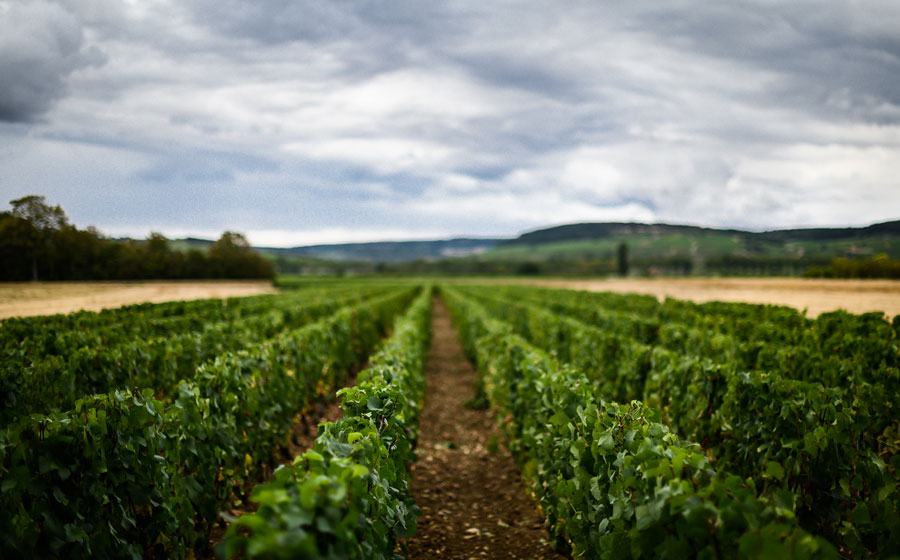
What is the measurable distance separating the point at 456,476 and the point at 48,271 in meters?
27.3

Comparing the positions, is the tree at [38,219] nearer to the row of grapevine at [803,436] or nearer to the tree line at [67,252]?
the tree line at [67,252]

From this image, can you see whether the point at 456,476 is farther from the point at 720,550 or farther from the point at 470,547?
the point at 720,550

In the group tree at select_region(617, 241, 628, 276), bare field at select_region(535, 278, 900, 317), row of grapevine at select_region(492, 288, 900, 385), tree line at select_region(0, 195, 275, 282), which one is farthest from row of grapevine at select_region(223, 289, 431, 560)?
tree at select_region(617, 241, 628, 276)

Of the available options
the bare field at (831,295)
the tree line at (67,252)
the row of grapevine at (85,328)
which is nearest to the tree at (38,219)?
the tree line at (67,252)

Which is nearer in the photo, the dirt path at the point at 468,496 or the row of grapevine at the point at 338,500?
the row of grapevine at the point at 338,500

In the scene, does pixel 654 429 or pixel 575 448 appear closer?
pixel 654 429

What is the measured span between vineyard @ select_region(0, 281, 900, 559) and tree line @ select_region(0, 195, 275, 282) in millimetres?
13072

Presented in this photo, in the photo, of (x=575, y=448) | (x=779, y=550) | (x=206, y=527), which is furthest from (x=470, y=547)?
(x=779, y=550)

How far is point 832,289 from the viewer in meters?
26.3

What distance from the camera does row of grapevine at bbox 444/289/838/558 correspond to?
236cm

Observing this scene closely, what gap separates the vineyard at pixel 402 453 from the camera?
2529mm

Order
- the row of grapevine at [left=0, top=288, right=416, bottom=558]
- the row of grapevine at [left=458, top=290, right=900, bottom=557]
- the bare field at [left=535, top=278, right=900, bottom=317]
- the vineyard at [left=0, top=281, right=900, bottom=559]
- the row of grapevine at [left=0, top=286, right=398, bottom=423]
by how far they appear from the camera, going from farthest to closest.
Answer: the bare field at [left=535, top=278, right=900, bottom=317], the row of grapevine at [left=0, top=286, right=398, bottom=423], the row of grapevine at [left=458, top=290, right=900, bottom=557], the row of grapevine at [left=0, top=288, right=416, bottom=558], the vineyard at [left=0, top=281, right=900, bottom=559]

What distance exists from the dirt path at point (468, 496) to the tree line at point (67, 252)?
1814 centimetres

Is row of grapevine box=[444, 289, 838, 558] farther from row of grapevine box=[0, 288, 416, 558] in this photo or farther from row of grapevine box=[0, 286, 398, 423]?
row of grapevine box=[0, 286, 398, 423]
